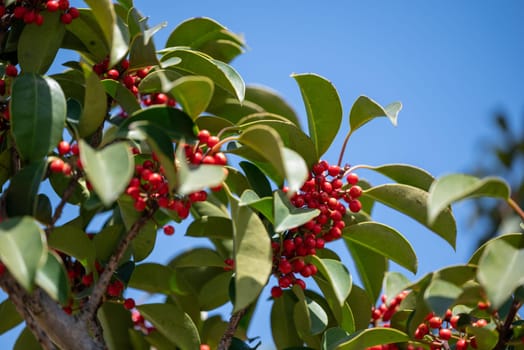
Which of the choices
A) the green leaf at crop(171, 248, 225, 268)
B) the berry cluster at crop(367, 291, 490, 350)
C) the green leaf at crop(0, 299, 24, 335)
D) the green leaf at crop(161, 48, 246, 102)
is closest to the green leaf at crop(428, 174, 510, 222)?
the berry cluster at crop(367, 291, 490, 350)

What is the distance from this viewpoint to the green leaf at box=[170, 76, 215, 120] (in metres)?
2.07

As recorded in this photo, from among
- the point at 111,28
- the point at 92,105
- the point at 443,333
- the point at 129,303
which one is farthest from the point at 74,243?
the point at 443,333

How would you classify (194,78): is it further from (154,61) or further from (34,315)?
(34,315)

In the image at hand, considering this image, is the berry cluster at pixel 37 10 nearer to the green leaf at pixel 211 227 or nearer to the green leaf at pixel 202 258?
the green leaf at pixel 211 227

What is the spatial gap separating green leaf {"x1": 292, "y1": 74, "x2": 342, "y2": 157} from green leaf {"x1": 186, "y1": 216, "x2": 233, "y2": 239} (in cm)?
42

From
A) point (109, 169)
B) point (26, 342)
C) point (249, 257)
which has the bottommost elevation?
point (26, 342)

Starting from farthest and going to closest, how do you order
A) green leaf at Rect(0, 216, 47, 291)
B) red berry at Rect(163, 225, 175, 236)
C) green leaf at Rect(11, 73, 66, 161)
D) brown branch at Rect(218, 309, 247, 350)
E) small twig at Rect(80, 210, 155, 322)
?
red berry at Rect(163, 225, 175, 236), brown branch at Rect(218, 309, 247, 350), small twig at Rect(80, 210, 155, 322), green leaf at Rect(11, 73, 66, 161), green leaf at Rect(0, 216, 47, 291)

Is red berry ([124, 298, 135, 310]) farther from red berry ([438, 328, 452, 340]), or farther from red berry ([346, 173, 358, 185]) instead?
red berry ([438, 328, 452, 340])

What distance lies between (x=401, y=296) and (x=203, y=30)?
4.03 ft

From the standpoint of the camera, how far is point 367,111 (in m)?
2.57

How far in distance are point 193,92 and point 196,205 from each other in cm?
85

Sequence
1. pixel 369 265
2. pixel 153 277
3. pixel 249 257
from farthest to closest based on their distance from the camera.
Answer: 1. pixel 369 265
2. pixel 153 277
3. pixel 249 257

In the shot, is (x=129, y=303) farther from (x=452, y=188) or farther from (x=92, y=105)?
(x=452, y=188)

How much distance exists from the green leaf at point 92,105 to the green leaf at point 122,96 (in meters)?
0.16
